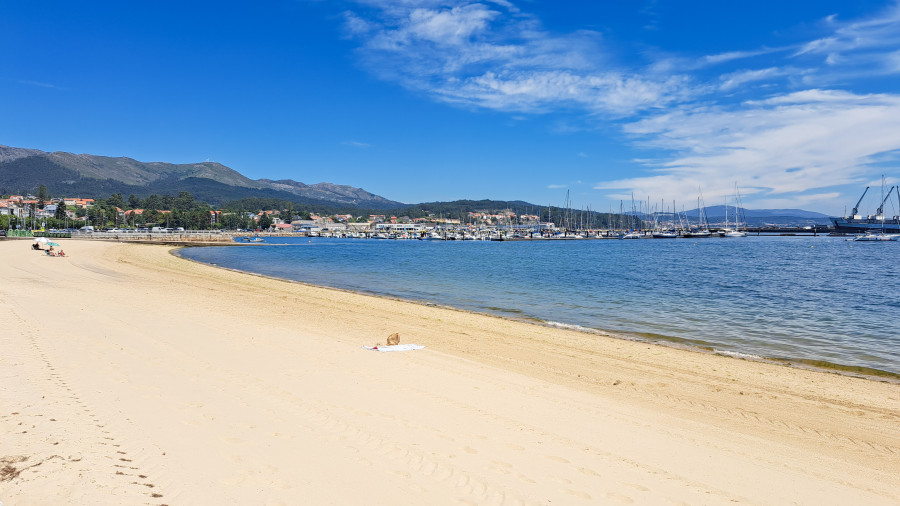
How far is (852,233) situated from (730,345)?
552ft

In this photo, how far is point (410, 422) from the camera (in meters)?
5.64

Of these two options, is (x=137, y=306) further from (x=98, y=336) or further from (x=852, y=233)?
(x=852, y=233)

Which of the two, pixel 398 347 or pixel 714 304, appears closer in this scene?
pixel 398 347

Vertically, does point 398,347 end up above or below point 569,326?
above

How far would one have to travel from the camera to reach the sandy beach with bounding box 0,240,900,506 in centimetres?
405

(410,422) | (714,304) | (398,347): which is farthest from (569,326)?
(410,422)

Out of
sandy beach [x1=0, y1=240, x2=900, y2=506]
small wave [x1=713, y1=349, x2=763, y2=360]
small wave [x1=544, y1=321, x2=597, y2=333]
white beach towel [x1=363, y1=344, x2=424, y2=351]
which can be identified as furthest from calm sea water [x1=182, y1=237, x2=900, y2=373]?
white beach towel [x1=363, y1=344, x2=424, y2=351]

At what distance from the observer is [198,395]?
6223 millimetres

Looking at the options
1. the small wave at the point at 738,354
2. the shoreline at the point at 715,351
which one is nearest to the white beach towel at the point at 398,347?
the shoreline at the point at 715,351

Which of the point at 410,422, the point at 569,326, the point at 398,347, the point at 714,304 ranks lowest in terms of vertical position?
the point at 569,326

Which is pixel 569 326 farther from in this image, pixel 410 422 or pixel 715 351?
pixel 410 422

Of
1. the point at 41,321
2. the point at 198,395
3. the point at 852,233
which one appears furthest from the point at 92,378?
the point at 852,233

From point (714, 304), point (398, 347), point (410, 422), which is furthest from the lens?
point (714, 304)

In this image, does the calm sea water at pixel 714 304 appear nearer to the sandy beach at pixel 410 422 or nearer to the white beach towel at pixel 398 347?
the sandy beach at pixel 410 422
